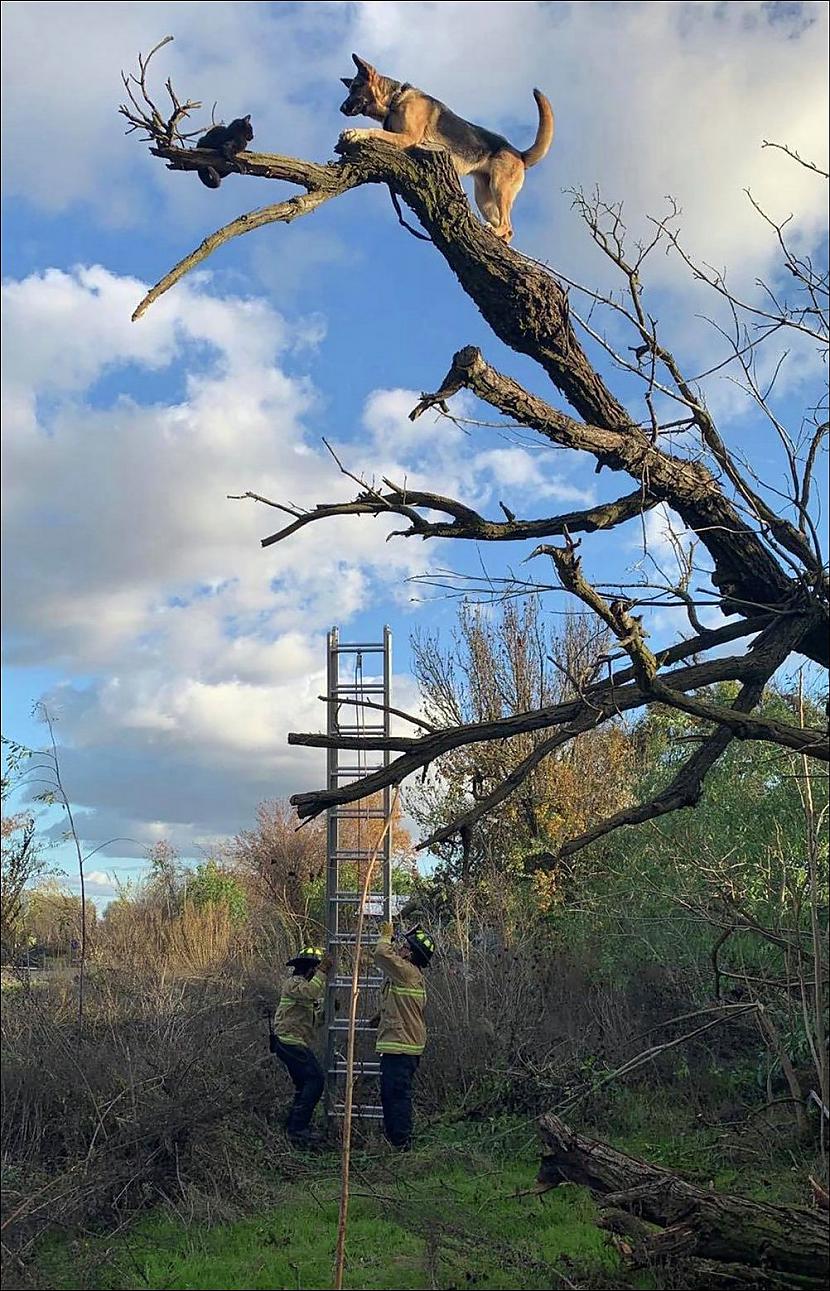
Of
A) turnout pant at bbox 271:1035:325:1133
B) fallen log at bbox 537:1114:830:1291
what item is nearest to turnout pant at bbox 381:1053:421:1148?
turnout pant at bbox 271:1035:325:1133

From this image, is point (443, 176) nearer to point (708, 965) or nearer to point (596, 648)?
point (708, 965)

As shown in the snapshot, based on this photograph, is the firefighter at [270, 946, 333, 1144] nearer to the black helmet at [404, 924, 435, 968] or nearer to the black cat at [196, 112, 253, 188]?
the black helmet at [404, 924, 435, 968]

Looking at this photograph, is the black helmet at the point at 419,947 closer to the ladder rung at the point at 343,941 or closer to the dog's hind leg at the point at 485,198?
the ladder rung at the point at 343,941

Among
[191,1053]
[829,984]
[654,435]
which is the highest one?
[654,435]

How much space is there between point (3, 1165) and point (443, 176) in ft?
20.4

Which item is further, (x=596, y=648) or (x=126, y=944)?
(x=596, y=648)

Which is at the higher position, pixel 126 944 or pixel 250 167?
pixel 250 167

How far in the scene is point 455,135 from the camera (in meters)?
6.14

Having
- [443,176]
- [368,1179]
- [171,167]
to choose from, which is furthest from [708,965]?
[171,167]

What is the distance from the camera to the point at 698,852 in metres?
9.12

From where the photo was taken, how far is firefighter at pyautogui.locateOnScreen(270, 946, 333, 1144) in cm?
841

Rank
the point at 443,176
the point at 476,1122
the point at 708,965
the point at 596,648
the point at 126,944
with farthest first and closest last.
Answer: the point at 596,648, the point at 126,944, the point at 708,965, the point at 476,1122, the point at 443,176

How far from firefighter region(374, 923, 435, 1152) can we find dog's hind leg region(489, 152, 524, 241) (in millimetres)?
5326

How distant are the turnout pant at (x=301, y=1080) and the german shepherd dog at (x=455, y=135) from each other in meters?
6.44
